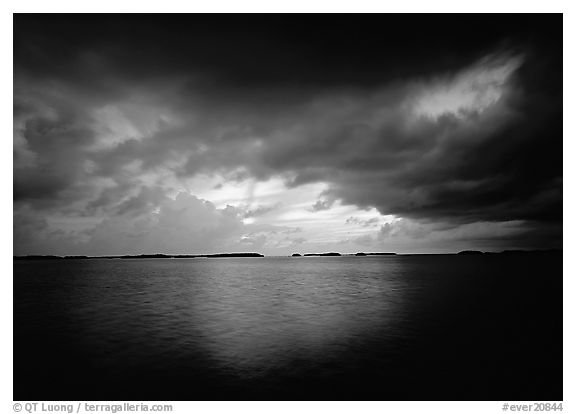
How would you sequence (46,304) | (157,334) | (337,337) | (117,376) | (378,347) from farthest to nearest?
(46,304) < (157,334) < (337,337) < (378,347) < (117,376)

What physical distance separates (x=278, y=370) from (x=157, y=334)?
1215 centimetres

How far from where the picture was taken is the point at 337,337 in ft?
70.4

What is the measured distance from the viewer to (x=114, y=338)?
2184 cm
